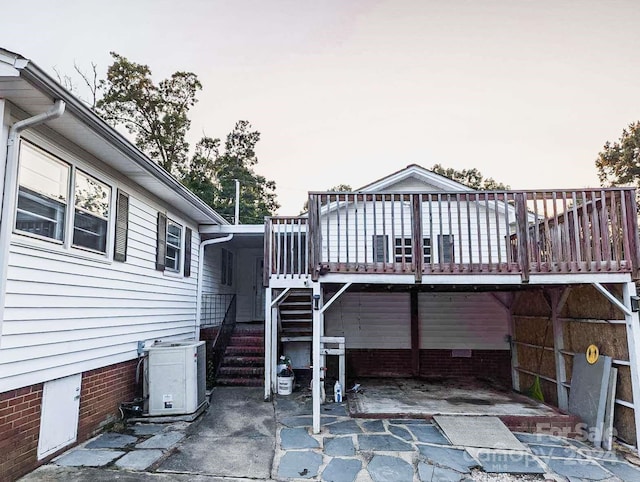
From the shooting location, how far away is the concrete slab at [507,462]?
4055 mm

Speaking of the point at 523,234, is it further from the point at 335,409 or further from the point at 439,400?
the point at 335,409

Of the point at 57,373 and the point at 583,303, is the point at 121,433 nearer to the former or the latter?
the point at 57,373

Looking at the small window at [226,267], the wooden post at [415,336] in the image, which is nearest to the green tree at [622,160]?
the wooden post at [415,336]

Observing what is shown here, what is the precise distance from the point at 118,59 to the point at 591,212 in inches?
776

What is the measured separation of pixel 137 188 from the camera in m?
6.20

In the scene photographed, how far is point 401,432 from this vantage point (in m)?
5.14

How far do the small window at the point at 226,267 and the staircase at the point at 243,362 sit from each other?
112 inches

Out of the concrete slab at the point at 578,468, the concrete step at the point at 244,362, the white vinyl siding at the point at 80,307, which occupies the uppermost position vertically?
the white vinyl siding at the point at 80,307

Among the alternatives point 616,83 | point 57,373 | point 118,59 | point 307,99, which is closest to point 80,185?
point 57,373

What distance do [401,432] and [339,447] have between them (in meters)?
0.97

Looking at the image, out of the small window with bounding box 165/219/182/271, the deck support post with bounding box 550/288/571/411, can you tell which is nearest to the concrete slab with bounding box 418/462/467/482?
the deck support post with bounding box 550/288/571/411

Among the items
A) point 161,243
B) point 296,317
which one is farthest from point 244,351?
point 161,243

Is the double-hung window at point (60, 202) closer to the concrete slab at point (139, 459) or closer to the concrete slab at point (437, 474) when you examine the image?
the concrete slab at point (139, 459)

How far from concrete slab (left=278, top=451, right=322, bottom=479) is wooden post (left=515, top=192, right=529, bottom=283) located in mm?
3489
